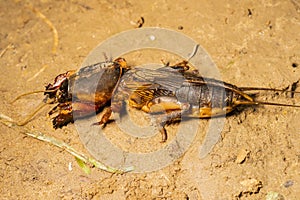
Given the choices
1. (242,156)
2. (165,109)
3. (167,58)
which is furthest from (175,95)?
(242,156)

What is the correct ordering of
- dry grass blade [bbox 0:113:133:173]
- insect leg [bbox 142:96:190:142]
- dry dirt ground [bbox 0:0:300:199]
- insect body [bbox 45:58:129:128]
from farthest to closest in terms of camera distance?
insect body [bbox 45:58:129:128]
insect leg [bbox 142:96:190:142]
dry grass blade [bbox 0:113:133:173]
dry dirt ground [bbox 0:0:300:199]

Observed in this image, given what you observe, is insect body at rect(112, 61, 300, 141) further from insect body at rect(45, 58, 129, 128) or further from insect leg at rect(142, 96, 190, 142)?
insect body at rect(45, 58, 129, 128)

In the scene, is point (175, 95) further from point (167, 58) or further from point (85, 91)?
point (85, 91)

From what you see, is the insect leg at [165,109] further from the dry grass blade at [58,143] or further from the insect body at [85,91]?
the dry grass blade at [58,143]

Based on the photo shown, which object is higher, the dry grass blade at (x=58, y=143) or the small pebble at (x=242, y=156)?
the small pebble at (x=242, y=156)

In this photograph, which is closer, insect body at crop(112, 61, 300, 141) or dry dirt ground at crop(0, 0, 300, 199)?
dry dirt ground at crop(0, 0, 300, 199)

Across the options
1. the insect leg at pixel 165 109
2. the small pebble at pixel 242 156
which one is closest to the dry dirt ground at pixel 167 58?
the small pebble at pixel 242 156

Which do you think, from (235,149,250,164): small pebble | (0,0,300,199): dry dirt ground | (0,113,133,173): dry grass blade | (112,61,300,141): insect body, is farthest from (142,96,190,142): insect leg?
(235,149,250,164): small pebble
